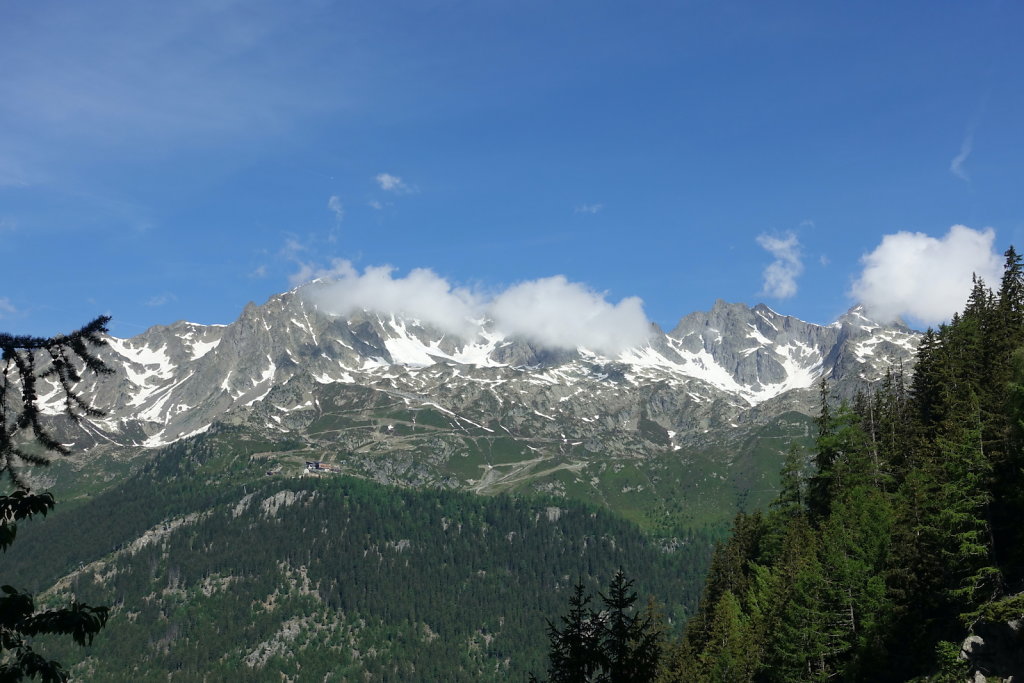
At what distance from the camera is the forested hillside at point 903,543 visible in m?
51.9

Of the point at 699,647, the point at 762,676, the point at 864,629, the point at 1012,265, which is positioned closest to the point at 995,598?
the point at 864,629

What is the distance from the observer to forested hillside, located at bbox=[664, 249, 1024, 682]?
5188 centimetres

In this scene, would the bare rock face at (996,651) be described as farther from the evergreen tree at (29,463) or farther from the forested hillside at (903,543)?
the evergreen tree at (29,463)

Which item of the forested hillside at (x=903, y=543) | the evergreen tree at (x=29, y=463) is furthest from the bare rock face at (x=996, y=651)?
the evergreen tree at (x=29, y=463)

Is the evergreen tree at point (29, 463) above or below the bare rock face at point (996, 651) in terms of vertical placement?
above

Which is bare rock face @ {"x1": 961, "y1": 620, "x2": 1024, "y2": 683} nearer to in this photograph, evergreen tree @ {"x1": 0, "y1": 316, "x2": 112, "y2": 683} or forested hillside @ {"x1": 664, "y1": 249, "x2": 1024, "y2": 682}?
forested hillside @ {"x1": 664, "y1": 249, "x2": 1024, "y2": 682}

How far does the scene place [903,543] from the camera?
194 feet

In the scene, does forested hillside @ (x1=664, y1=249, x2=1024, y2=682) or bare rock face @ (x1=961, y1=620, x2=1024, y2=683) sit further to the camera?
forested hillside @ (x1=664, y1=249, x2=1024, y2=682)

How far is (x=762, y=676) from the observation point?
74375 millimetres

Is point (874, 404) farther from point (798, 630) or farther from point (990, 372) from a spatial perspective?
point (798, 630)

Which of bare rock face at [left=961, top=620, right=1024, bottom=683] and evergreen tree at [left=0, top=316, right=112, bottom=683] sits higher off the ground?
evergreen tree at [left=0, top=316, right=112, bottom=683]

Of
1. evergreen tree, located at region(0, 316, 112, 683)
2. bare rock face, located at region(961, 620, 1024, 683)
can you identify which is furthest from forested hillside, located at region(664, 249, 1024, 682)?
evergreen tree, located at region(0, 316, 112, 683)

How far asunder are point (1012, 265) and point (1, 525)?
104m

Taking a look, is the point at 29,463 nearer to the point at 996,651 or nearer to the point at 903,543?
the point at 996,651
